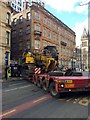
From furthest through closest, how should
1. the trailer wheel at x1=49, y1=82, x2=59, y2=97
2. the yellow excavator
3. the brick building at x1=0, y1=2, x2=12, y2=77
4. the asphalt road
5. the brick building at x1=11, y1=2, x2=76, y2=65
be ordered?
the brick building at x1=11, y1=2, x2=76, y2=65, the brick building at x1=0, y1=2, x2=12, y2=77, the yellow excavator, the trailer wheel at x1=49, y1=82, x2=59, y2=97, the asphalt road

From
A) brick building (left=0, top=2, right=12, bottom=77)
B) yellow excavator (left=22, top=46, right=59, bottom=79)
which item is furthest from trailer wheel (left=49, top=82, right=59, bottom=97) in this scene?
brick building (left=0, top=2, right=12, bottom=77)

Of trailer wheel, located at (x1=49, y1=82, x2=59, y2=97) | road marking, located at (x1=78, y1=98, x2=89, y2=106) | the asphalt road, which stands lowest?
the asphalt road

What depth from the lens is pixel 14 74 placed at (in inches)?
1415

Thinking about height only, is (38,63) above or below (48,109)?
above

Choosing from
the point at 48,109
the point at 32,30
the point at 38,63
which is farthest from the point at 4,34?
the point at 48,109

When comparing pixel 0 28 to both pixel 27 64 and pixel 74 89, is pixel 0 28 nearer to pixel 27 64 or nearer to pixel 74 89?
pixel 27 64

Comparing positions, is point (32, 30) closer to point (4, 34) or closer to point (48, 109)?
point (4, 34)

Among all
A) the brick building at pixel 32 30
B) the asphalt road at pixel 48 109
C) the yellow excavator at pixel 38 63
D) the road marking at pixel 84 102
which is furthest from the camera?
the brick building at pixel 32 30

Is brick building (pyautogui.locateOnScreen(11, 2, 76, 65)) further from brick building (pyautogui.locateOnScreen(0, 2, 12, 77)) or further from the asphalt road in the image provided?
the asphalt road

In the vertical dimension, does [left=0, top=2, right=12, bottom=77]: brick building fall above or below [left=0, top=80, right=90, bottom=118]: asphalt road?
above

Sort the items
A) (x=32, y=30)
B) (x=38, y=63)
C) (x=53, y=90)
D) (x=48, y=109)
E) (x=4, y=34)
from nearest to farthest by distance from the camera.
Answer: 1. (x=48, y=109)
2. (x=53, y=90)
3. (x=38, y=63)
4. (x=4, y=34)
5. (x=32, y=30)

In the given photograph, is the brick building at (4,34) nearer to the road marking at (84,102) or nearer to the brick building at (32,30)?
the brick building at (32,30)

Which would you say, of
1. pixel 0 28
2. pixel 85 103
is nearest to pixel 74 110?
pixel 85 103

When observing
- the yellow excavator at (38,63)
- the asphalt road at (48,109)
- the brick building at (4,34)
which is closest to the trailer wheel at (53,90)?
the asphalt road at (48,109)
